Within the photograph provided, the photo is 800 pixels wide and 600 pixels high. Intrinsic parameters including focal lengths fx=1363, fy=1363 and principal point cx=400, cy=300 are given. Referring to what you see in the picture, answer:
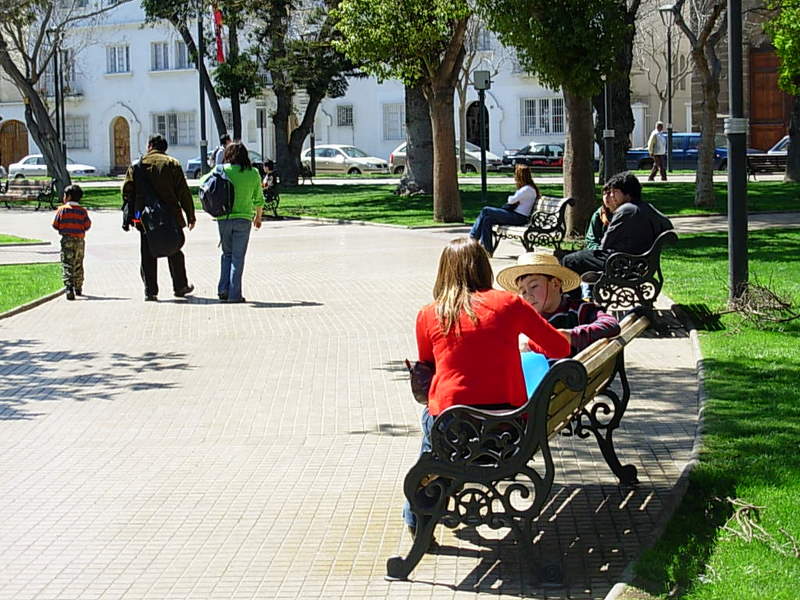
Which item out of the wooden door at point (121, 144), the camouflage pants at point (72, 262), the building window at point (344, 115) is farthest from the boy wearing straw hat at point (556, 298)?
the wooden door at point (121, 144)

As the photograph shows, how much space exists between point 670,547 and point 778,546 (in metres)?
0.41

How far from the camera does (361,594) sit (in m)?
5.16

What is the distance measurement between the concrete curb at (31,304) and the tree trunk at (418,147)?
16.2 m

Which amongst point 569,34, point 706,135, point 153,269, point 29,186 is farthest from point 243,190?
point 29,186

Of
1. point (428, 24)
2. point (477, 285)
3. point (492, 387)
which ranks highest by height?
point (428, 24)

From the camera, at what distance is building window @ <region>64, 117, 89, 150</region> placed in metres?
69.1

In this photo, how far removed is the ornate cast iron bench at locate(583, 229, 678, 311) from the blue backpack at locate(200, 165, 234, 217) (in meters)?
4.33

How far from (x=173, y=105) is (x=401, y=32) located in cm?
4593

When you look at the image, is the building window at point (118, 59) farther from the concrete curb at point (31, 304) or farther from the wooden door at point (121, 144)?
the concrete curb at point (31, 304)

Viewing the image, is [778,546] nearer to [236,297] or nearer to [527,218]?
[236,297]

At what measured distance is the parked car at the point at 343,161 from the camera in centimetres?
5766

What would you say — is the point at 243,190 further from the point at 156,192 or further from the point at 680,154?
the point at 680,154

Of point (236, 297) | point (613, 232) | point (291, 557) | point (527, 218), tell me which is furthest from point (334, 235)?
point (291, 557)

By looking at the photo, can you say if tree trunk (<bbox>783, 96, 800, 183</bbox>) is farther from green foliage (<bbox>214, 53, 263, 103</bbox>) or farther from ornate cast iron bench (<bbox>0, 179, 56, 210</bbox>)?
ornate cast iron bench (<bbox>0, 179, 56, 210</bbox>)
